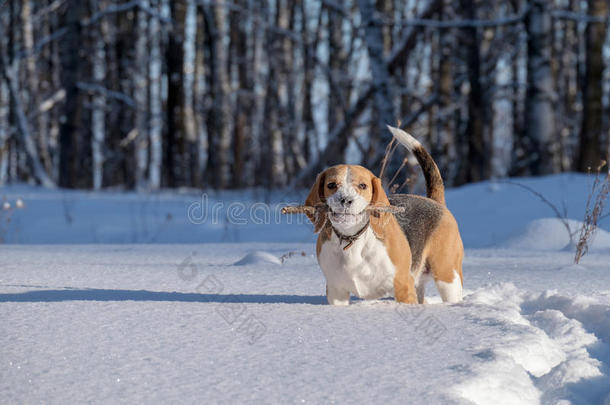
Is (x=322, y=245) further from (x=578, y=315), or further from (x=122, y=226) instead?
(x=122, y=226)

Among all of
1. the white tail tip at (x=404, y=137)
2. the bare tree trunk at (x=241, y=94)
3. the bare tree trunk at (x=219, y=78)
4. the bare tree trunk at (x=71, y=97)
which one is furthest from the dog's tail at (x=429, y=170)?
the bare tree trunk at (x=241, y=94)

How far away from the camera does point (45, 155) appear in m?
17.7

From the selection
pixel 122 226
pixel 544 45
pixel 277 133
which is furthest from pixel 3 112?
pixel 544 45

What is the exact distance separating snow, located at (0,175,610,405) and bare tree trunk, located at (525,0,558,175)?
455 centimetres

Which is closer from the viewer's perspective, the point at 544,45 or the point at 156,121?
the point at 544,45

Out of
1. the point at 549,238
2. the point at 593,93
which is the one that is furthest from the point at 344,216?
the point at 593,93

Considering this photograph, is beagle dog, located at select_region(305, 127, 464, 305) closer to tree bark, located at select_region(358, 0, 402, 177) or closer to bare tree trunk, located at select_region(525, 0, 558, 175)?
tree bark, located at select_region(358, 0, 402, 177)

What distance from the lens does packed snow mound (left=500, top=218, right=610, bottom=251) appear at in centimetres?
441

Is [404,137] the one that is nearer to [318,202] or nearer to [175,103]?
[318,202]

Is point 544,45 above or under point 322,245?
above

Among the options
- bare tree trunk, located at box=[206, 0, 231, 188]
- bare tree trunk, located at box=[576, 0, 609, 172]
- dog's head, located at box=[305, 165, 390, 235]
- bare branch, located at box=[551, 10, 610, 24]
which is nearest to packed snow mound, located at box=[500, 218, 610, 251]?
dog's head, located at box=[305, 165, 390, 235]

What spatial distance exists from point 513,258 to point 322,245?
2025 mm

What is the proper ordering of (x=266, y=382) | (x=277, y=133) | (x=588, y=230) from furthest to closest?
(x=277, y=133) < (x=588, y=230) < (x=266, y=382)

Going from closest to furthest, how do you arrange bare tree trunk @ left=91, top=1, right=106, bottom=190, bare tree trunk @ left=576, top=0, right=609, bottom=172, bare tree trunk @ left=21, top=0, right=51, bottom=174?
bare tree trunk @ left=576, top=0, right=609, bottom=172
bare tree trunk @ left=21, top=0, right=51, bottom=174
bare tree trunk @ left=91, top=1, right=106, bottom=190
